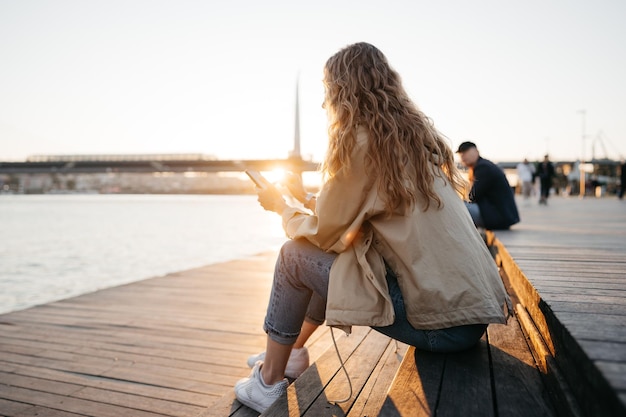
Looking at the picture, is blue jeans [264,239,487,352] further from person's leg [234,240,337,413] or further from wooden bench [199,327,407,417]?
wooden bench [199,327,407,417]

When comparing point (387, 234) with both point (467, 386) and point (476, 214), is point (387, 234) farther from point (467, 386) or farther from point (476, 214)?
point (476, 214)

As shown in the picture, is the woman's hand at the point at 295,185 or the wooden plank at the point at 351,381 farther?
the woman's hand at the point at 295,185

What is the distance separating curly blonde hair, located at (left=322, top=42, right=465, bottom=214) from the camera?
140cm

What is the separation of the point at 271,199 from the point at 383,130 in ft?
1.75

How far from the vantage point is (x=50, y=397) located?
219 cm

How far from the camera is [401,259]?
1385 millimetres

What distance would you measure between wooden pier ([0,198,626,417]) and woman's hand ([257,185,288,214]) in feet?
1.90

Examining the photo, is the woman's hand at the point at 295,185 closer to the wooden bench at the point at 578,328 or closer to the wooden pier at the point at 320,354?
the wooden pier at the point at 320,354

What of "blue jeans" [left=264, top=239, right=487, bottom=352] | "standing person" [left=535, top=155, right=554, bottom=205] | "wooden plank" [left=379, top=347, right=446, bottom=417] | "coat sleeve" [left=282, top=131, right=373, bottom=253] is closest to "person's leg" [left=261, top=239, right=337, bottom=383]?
"blue jeans" [left=264, top=239, right=487, bottom=352]

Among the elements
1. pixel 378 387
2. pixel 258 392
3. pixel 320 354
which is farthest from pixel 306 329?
pixel 320 354

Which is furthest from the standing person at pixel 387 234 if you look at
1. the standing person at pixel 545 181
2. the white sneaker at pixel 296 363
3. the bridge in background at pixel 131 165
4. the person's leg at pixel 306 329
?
the bridge in background at pixel 131 165

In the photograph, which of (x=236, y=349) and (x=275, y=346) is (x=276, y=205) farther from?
(x=236, y=349)

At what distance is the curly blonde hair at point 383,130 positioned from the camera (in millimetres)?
1396

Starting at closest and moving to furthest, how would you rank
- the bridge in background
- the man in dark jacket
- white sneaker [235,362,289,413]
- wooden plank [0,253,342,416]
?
white sneaker [235,362,289,413]
wooden plank [0,253,342,416]
the man in dark jacket
the bridge in background
